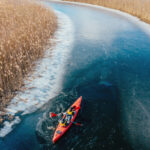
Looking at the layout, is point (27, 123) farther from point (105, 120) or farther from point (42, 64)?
point (42, 64)

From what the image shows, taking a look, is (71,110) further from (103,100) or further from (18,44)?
(18,44)

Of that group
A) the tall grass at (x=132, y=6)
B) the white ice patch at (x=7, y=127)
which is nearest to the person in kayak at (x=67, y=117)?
the white ice patch at (x=7, y=127)

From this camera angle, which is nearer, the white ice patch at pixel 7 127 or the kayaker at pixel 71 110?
the white ice patch at pixel 7 127

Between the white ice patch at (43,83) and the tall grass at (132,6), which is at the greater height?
the tall grass at (132,6)

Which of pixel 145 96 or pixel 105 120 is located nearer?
pixel 105 120

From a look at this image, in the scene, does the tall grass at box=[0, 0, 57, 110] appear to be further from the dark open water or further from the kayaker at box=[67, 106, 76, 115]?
the kayaker at box=[67, 106, 76, 115]

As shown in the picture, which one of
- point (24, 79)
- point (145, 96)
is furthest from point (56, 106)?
point (145, 96)

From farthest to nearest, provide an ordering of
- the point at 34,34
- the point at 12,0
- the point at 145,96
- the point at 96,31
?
1. the point at 12,0
2. the point at 96,31
3. the point at 34,34
4. the point at 145,96

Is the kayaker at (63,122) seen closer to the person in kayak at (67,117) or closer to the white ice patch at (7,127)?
the person in kayak at (67,117)
